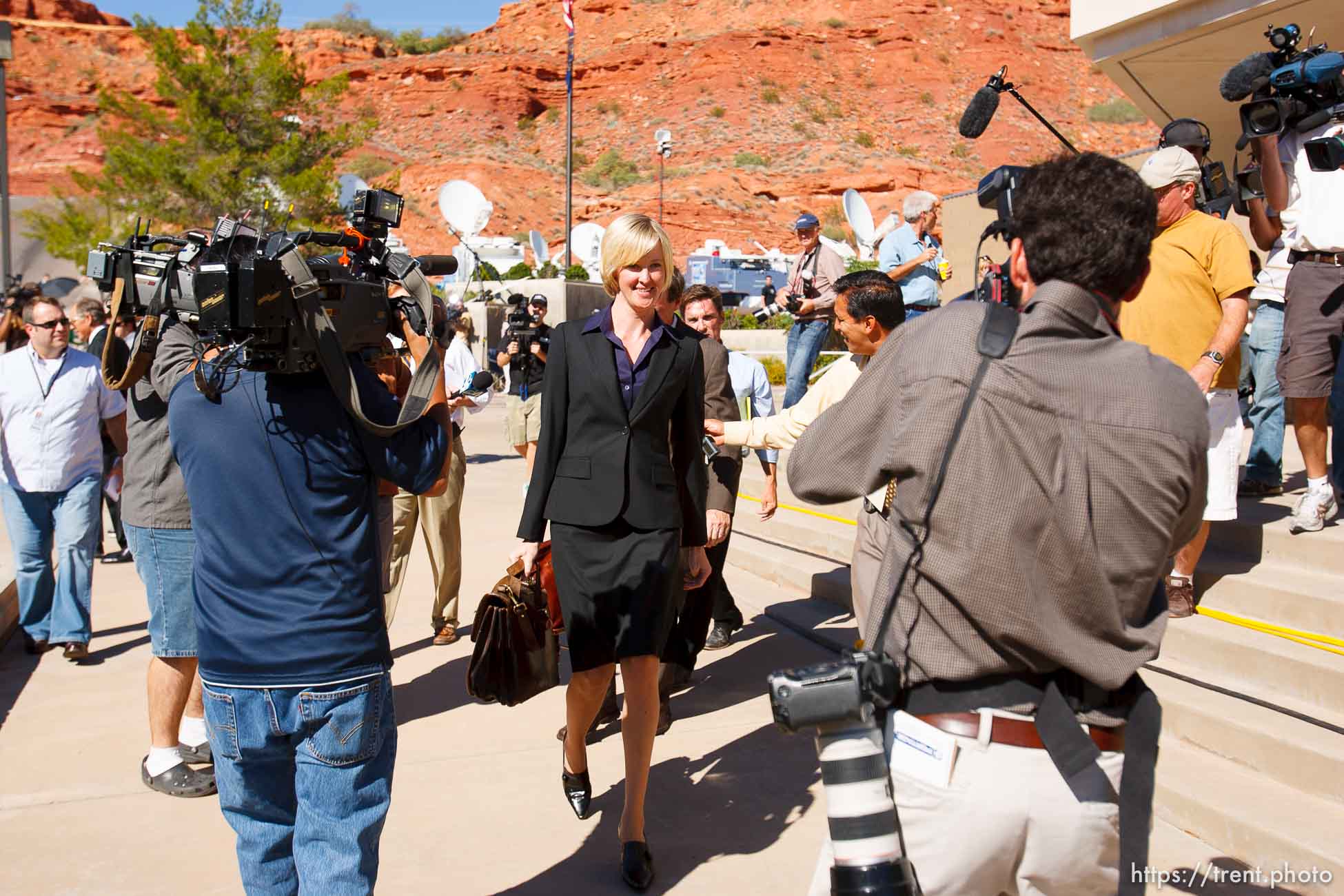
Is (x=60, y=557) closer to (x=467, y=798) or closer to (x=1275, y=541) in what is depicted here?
(x=467, y=798)

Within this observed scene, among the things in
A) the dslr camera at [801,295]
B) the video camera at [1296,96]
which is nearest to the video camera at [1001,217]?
the video camera at [1296,96]

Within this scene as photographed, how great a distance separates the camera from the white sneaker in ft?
17.4

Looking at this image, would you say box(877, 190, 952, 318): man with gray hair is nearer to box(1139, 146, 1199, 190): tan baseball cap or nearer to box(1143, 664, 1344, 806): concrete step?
box(1139, 146, 1199, 190): tan baseball cap

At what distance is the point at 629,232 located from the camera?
3836 mm

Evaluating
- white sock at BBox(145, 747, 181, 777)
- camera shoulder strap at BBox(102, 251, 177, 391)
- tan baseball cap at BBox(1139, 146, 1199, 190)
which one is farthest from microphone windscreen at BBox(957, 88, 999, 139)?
white sock at BBox(145, 747, 181, 777)

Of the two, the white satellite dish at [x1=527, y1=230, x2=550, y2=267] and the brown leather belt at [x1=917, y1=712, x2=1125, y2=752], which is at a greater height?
the white satellite dish at [x1=527, y1=230, x2=550, y2=267]

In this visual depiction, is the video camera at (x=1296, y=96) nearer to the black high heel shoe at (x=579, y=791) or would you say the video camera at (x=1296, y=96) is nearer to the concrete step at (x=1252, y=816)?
the concrete step at (x=1252, y=816)

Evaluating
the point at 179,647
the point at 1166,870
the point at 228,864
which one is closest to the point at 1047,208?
the point at 1166,870

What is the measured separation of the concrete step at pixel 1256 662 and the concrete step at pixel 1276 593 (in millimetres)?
188

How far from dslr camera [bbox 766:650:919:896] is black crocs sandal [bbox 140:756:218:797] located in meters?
3.55

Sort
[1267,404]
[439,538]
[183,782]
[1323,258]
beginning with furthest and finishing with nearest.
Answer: [439,538] < [1267,404] < [1323,258] < [183,782]

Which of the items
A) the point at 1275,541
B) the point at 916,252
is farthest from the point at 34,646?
the point at 916,252

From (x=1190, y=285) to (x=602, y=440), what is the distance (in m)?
2.69

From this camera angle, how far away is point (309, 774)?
104 inches
